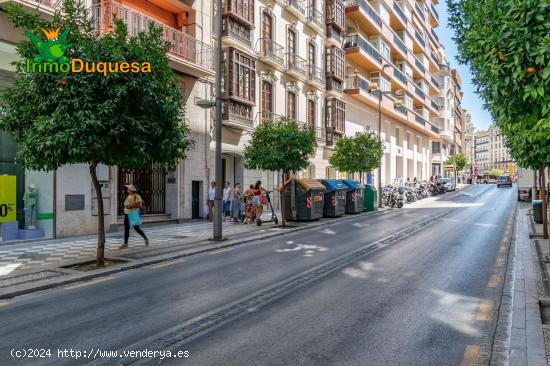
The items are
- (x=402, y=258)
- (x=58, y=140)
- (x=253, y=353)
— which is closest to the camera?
(x=253, y=353)

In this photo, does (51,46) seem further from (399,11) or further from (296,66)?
(399,11)

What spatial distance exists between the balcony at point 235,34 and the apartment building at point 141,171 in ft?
2.57

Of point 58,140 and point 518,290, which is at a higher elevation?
point 58,140

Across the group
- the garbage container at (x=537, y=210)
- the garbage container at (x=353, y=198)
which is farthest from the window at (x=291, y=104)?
the garbage container at (x=537, y=210)

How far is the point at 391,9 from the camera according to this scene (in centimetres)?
4341

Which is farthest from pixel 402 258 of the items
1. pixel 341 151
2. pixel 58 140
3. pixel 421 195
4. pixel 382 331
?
pixel 421 195

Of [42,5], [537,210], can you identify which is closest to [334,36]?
[537,210]

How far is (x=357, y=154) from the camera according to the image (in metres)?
26.8

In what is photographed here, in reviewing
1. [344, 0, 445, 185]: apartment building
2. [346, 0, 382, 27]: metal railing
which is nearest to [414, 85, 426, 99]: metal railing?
[344, 0, 445, 185]: apartment building

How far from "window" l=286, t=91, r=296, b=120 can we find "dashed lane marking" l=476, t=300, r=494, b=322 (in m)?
21.3

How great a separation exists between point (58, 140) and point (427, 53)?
60570 mm

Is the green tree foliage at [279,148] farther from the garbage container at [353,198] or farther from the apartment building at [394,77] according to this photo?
the apartment building at [394,77]

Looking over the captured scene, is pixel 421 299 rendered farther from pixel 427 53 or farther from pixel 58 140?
pixel 427 53

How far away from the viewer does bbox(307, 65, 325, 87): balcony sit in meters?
28.9
